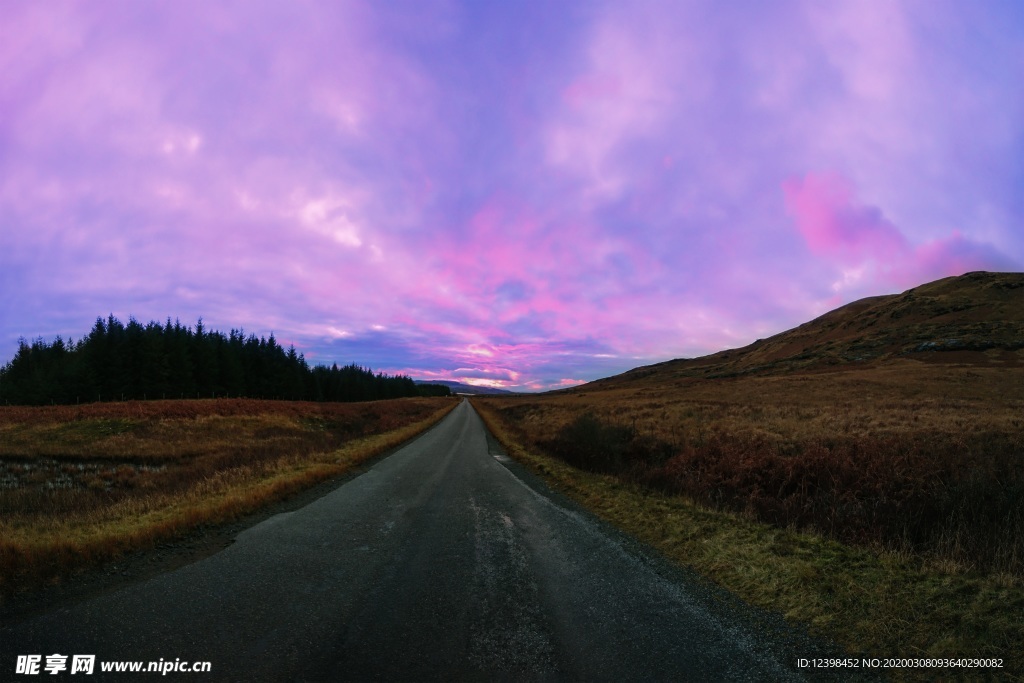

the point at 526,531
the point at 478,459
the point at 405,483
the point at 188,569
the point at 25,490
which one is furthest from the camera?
the point at 478,459

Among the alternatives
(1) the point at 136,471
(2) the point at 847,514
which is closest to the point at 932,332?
(2) the point at 847,514

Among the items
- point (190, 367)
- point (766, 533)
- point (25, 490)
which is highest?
point (190, 367)

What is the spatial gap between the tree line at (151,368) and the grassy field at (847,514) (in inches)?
2579

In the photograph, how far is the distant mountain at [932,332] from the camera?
227 feet

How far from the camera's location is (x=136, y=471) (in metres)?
20.6

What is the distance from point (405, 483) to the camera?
45.9ft

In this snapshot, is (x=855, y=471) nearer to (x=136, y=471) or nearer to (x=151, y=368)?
(x=136, y=471)

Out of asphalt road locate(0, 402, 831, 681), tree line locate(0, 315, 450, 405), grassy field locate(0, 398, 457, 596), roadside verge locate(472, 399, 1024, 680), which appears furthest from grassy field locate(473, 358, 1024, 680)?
tree line locate(0, 315, 450, 405)

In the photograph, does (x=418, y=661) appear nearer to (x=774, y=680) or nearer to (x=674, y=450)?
(x=774, y=680)

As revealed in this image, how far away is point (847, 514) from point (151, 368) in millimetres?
77804

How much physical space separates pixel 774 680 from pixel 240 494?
11.2 meters

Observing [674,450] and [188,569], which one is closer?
[188,569]

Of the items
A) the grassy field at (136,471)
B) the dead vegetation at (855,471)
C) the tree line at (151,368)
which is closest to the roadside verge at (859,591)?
the dead vegetation at (855,471)

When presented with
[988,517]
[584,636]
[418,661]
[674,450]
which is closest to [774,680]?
[584,636]
